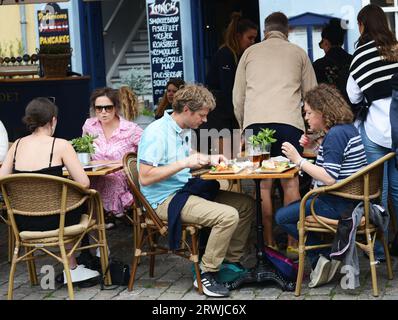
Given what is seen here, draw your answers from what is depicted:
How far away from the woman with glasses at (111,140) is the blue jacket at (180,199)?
101 centimetres

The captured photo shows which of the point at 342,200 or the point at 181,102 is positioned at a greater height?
the point at 181,102

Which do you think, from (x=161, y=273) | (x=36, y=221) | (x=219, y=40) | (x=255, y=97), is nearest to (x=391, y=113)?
(x=255, y=97)

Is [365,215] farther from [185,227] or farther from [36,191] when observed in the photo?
[36,191]

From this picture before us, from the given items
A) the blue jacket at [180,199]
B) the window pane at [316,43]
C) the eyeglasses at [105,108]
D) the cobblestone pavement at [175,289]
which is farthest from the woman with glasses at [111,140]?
the window pane at [316,43]

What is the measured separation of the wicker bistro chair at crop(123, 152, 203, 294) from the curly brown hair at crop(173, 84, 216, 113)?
0.52 m

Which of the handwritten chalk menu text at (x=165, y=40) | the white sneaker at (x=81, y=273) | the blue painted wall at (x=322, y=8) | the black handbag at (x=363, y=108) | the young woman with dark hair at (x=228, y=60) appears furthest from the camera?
the handwritten chalk menu text at (x=165, y=40)

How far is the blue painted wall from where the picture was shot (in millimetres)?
9219

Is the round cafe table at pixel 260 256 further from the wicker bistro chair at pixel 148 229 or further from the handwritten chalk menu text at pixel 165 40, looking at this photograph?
the handwritten chalk menu text at pixel 165 40

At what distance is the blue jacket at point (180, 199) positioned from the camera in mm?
5270

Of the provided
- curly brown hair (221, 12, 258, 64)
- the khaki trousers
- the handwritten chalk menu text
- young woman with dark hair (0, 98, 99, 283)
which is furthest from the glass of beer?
the handwritten chalk menu text

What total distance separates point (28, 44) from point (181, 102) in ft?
21.7

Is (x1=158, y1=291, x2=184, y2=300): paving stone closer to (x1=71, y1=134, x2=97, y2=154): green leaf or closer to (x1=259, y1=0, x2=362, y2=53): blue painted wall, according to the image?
(x1=71, y1=134, x2=97, y2=154): green leaf

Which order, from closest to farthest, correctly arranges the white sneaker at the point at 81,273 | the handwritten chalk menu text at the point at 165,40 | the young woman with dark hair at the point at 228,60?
the white sneaker at the point at 81,273
the young woman with dark hair at the point at 228,60
the handwritten chalk menu text at the point at 165,40
